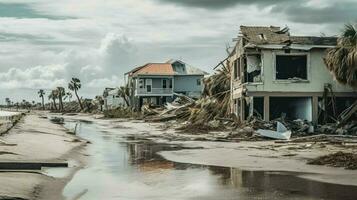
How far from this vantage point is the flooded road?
41.6ft

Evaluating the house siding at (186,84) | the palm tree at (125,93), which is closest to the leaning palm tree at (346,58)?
the house siding at (186,84)

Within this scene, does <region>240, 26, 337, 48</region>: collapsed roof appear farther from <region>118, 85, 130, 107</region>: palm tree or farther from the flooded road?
<region>118, 85, 130, 107</region>: palm tree

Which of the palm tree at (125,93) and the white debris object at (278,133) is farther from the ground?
the palm tree at (125,93)

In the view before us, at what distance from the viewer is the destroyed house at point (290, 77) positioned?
36.8 m

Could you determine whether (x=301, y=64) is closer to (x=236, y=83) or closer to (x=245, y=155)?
(x=236, y=83)

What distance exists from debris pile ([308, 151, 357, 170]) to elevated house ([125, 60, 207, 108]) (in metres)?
59.7

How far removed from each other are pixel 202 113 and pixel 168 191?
31.9 metres

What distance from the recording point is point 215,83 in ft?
159

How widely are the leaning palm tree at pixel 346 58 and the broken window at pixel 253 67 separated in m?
5.66

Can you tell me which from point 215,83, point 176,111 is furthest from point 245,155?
point 176,111

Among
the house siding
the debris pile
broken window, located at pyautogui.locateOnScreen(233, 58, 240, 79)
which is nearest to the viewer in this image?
the debris pile

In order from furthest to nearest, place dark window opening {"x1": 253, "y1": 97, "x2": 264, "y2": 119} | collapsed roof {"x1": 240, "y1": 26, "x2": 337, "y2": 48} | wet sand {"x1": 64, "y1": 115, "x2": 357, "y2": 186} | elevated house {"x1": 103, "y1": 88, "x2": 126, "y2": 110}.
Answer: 1. elevated house {"x1": 103, "y1": 88, "x2": 126, "y2": 110}
2. dark window opening {"x1": 253, "y1": 97, "x2": 264, "y2": 119}
3. collapsed roof {"x1": 240, "y1": 26, "x2": 337, "y2": 48}
4. wet sand {"x1": 64, "y1": 115, "x2": 357, "y2": 186}

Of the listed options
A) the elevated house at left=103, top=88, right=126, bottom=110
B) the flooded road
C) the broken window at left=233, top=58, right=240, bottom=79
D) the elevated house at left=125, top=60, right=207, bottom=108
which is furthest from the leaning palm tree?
the elevated house at left=103, top=88, right=126, bottom=110

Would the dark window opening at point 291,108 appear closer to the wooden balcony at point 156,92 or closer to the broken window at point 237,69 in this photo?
the broken window at point 237,69
